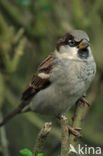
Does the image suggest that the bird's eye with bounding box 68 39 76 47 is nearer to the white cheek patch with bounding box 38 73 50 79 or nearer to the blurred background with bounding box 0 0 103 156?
the white cheek patch with bounding box 38 73 50 79

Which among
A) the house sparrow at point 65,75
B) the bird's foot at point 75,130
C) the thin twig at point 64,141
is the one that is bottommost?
the thin twig at point 64,141

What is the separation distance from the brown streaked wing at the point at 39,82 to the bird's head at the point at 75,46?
11cm

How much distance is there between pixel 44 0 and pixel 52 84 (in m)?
1.12

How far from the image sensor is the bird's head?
300 cm

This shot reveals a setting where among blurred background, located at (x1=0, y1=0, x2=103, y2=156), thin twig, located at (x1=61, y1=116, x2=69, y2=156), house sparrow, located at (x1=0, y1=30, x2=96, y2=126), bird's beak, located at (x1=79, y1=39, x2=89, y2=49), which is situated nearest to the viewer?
thin twig, located at (x1=61, y1=116, x2=69, y2=156)

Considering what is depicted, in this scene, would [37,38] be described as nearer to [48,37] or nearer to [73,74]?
[48,37]

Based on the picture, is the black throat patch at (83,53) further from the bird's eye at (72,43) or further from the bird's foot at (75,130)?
the bird's foot at (75,130)

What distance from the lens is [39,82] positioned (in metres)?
3.38

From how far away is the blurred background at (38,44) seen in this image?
155 inches

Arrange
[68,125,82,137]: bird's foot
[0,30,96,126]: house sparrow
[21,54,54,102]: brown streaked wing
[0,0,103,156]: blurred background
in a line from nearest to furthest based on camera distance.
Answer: [68,125,82,137]: bird's foot
[0,30,96,126]: house sparrow
[21,54,54,102]: brown streaked wing
[0,0,103,156]: blurred background

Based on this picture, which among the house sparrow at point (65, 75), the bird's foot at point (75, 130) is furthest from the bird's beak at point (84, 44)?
the bird's foot at point (75, 130)

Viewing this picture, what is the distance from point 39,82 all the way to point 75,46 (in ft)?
1.48

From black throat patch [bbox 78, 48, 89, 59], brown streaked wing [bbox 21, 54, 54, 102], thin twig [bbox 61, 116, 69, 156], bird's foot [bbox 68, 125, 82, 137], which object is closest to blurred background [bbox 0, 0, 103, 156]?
brown streaked wing [bbox 21, 54, 54, 102]

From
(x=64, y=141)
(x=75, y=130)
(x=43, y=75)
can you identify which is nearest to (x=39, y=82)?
(x=43, y=75)
